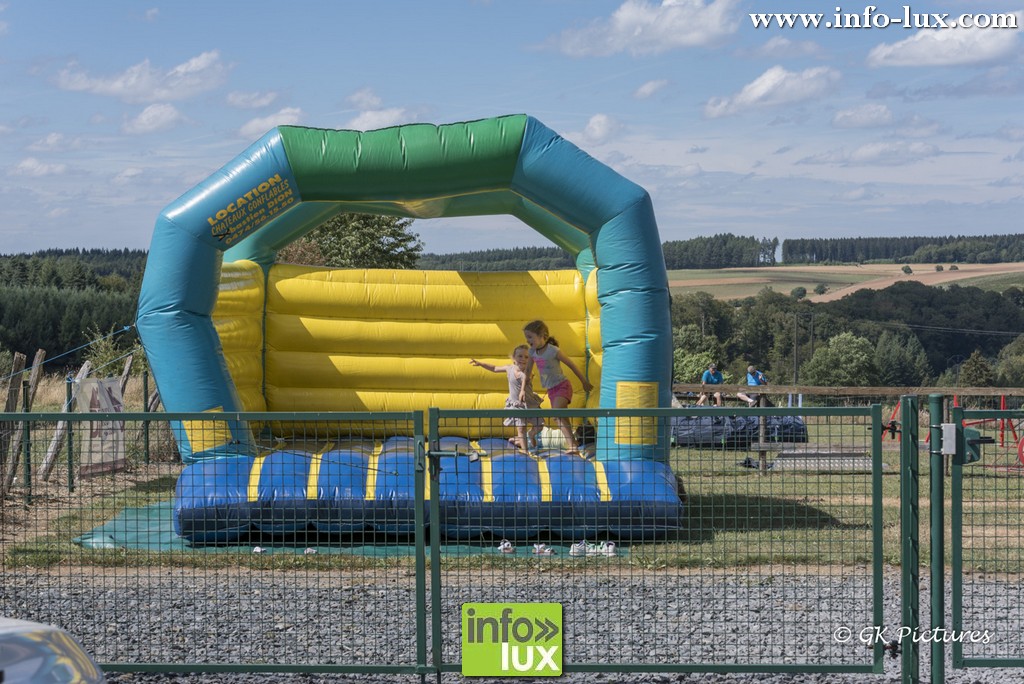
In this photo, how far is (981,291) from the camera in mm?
68312

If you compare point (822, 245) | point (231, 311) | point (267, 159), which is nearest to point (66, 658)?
point (267, 159)

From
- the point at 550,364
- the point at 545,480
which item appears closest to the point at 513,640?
the point at 545,480

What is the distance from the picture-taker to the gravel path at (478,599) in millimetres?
5324

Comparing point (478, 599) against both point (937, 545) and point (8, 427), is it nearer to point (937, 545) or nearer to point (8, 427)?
point (937, 545)

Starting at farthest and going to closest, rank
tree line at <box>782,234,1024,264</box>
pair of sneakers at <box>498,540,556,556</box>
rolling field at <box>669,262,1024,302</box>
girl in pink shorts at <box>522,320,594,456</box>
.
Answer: tree line at <box>782,234,1024,264</box>
rolling field at <box>669,262,1024,302</box>
girl in pink shorts at <box>522,320,594,456</box>
pair of sneakers at <box>498,540,556,556</box>

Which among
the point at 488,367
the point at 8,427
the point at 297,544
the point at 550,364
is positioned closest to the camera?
the point at 297,544

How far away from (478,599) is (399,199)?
12.7 feet

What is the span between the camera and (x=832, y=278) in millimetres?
76375

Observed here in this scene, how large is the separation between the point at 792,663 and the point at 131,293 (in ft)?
145

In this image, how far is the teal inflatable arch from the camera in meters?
9.02

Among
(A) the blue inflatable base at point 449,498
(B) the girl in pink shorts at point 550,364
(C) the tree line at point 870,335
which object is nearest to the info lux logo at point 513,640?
(A) the blue inflatable base at point 449,498

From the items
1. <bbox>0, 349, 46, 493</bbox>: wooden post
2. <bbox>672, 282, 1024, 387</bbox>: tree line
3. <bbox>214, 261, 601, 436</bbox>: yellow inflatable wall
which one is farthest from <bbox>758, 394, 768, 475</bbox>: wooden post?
<bbox>672, 282, 1024, 387</bbox>: tree line

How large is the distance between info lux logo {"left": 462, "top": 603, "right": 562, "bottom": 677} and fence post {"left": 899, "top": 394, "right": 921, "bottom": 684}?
1.41 meters

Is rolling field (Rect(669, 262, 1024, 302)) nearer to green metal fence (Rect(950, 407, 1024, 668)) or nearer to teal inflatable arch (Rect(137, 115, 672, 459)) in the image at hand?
teal inflatable arch (Rect(137, 115, 672, 459))
